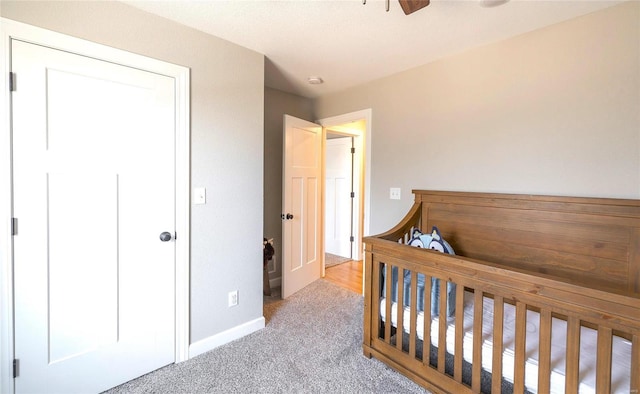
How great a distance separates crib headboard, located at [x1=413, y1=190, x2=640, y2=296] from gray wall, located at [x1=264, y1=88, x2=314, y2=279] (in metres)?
1.67

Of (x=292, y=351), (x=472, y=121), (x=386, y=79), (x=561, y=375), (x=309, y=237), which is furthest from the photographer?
(x=309, y=237)

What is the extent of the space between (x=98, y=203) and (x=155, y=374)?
110 centimetres

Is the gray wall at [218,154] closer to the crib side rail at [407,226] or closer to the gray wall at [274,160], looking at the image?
the gray wall at [274,160]

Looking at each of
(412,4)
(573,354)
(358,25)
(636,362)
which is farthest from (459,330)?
(358,25)

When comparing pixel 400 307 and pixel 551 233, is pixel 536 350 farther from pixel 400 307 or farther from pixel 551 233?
pixel 551 233

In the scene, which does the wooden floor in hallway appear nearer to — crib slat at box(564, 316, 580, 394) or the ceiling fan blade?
crib slat at box(564, 316, 580, 394)

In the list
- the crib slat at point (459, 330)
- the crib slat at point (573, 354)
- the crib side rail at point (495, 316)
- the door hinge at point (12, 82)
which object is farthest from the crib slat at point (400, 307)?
the door hinge at point (12, 82)

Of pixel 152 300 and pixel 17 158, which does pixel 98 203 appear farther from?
pixel 152 300

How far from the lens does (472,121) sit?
7.23 feet

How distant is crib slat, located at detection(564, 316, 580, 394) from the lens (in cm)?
114

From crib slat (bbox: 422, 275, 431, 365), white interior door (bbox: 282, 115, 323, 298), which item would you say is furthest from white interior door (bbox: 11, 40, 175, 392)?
crib slat (bbox: 422, 275, 431, 365)

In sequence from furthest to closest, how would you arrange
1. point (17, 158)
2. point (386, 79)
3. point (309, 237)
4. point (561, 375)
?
point (309, 237), point (386, 79), point (17, 158), point (561, 375)

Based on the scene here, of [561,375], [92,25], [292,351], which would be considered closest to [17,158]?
[92,25]

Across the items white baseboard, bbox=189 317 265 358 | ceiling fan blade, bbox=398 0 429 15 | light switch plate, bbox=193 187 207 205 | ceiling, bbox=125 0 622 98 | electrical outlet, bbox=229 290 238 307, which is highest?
ceiling, bbox=125 0 622 98
